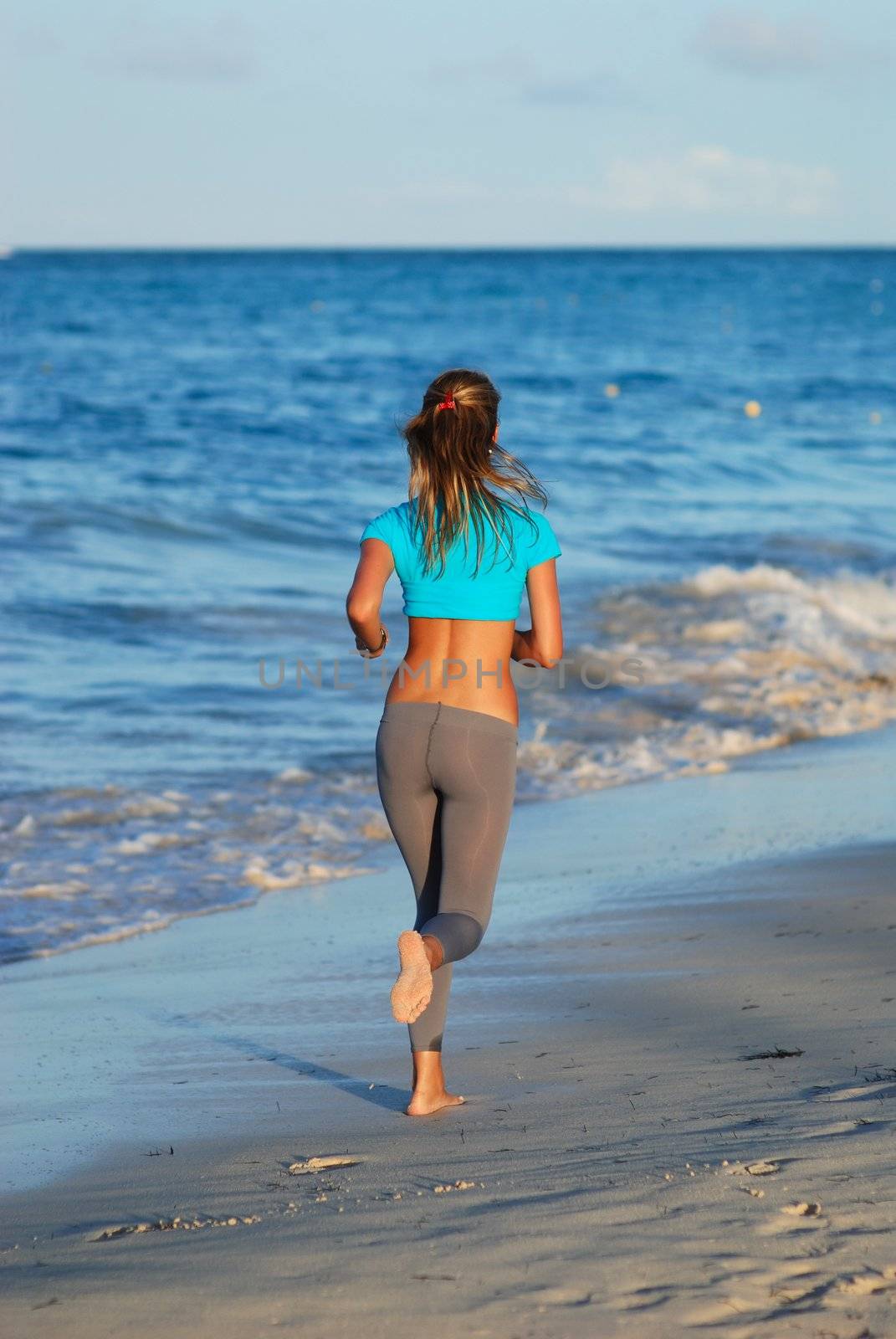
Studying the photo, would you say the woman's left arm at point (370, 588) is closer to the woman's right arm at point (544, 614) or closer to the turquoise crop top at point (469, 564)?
the turquoise crop top at point (469, 564)

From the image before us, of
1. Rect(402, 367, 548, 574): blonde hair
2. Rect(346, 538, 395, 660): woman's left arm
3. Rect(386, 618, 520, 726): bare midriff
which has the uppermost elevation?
Rect(402, 367, 548, 574): blonde hair

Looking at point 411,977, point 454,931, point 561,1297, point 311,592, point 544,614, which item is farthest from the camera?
point 311,592

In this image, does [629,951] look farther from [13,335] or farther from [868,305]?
[868,305]

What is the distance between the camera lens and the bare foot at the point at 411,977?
3.37 meters

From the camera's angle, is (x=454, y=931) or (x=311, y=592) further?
(x=311, y=592)

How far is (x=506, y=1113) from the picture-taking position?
3.58 m

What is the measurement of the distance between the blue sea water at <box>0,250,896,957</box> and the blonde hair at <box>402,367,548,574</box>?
2764mm

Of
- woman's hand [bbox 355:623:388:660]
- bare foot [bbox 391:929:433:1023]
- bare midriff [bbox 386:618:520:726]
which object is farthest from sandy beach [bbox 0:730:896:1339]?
woman's hand [bbox 355:623:388:660]

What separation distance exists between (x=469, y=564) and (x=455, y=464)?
24 cm

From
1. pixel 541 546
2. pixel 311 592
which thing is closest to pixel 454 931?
pixel 541 546

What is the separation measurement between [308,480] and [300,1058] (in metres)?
15.1

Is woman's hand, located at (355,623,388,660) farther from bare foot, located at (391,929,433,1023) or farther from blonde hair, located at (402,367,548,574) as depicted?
bare foot, located at (391,929,433,1023)

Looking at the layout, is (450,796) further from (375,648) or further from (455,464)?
(455,464)

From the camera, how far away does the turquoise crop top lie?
3.59 metres
